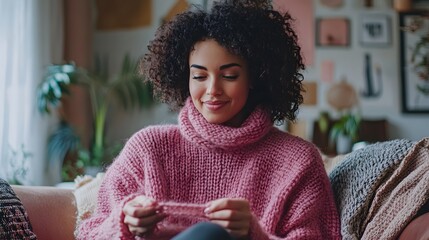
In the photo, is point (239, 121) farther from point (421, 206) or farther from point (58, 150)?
point (58, 150)

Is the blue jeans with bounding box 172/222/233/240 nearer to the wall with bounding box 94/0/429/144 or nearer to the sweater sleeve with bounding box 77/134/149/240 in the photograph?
the sweater sleeve with bounding box 77/134/149/240

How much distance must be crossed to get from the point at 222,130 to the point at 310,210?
0.80ft

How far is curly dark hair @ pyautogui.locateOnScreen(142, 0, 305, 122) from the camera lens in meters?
1.37

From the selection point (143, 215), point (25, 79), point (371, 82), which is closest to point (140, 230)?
point (143, 215)

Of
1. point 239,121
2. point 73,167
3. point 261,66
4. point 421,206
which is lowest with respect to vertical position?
point 73,167

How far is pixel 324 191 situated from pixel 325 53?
2810 mm

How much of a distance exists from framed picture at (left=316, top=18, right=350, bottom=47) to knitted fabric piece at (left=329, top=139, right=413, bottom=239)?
2688 millimetres

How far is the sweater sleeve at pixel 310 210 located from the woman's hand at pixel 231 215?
0.12 meters

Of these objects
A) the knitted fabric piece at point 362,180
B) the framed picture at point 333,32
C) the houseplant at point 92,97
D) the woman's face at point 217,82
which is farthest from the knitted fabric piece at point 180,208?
the framed picture at point 333,32

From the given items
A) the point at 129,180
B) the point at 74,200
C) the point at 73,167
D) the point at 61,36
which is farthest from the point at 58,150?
the point at 129,180

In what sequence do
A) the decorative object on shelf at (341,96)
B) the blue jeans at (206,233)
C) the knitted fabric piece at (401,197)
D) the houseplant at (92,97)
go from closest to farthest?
the blue jeans at (206,233), the knitted fabric piece at (401,197), the houseplant at (92,97), the decorative object on shelf at (341,96)

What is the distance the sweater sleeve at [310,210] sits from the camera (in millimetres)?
1320

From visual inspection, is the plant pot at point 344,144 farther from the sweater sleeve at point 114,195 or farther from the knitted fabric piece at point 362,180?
the sweater sleeve at point 114,195

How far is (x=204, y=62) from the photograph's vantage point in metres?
1.36
